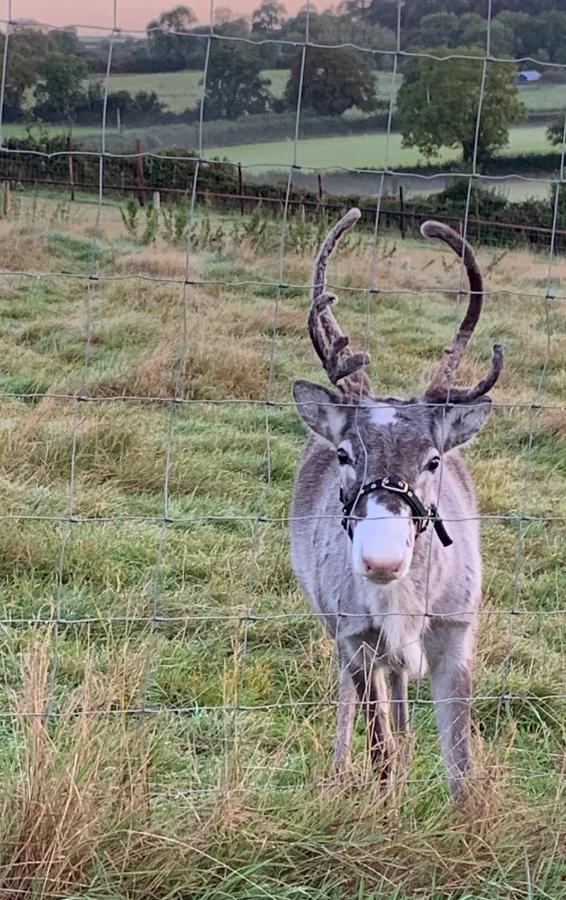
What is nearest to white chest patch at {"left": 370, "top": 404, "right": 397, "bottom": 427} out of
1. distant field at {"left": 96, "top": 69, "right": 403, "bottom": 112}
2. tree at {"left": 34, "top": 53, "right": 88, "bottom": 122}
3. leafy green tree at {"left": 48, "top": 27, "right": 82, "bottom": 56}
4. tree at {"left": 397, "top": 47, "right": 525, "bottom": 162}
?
leafy green tree at {"left": 48, "top": 27, "right": 82, "bottom": 56}

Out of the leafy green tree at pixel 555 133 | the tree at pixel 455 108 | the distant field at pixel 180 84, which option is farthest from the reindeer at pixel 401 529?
the leafy green tree at pixel 555 133

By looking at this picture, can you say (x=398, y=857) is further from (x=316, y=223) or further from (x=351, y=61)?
(x=316, y=223)

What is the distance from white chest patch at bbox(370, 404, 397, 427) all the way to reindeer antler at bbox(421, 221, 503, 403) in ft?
0.52

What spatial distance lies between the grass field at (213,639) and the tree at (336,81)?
2.15 meters

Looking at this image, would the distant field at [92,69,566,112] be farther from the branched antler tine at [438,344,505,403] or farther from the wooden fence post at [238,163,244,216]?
the wooden fence post at [238,163,244,216]

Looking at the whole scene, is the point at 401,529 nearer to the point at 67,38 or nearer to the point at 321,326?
the point at 321,326

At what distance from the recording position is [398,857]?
2.53 meters

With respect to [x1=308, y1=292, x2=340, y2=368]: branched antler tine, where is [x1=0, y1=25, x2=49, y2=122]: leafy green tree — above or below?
above

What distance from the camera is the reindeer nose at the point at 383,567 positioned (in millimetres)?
2801

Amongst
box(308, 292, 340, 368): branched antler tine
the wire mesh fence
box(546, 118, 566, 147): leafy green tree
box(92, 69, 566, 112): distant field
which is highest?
box(92, 69, 566, 112): distant field

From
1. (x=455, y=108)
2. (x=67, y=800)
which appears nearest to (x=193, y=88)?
(x=455, y=108)

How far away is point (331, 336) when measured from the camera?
141 inches

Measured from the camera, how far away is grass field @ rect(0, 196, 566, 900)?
2.48 meters

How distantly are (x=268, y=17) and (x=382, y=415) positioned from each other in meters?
2.10
